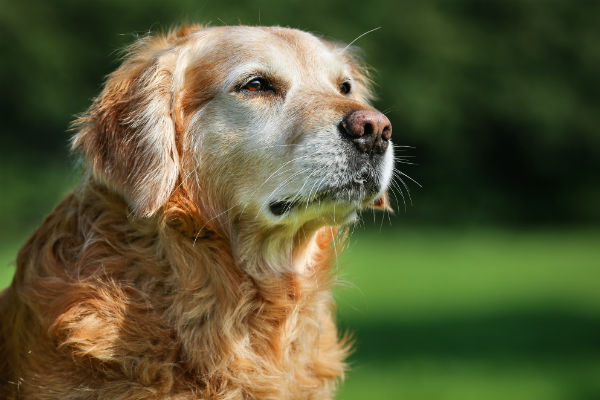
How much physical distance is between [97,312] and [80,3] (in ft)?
68.9

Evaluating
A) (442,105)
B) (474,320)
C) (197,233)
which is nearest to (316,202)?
(197,233)

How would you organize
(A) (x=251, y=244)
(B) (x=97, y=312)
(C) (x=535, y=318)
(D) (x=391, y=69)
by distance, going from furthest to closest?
(D) (x=391, y=69) → (C) (x=535, y=318) → (A) (x=251, y=244) → (B) (x=97, y=312)

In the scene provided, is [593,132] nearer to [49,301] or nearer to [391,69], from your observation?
[391,69]

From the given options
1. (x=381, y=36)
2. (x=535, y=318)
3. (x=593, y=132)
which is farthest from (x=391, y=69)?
(x=535, y=318)

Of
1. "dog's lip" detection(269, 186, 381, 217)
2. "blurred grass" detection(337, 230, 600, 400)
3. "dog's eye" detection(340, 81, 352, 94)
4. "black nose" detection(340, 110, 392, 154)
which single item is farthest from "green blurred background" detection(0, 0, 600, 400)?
"black nose" detection(340, 110, 392, 154)

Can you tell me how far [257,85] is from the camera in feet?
12.6

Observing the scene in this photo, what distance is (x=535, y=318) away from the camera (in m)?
10.5

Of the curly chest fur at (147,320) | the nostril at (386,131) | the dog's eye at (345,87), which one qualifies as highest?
the dog's eye at (345,87)

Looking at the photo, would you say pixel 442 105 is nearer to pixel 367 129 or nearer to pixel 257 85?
pixel 257 85

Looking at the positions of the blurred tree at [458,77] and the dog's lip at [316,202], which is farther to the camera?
the blurred tree at [458,77]

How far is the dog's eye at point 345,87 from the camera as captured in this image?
14.2 feet

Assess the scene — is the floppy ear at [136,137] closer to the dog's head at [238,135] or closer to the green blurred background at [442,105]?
the dog's head at [238,135]

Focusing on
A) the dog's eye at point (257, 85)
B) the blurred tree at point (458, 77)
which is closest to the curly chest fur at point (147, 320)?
the dog's eye at point (257, 85)

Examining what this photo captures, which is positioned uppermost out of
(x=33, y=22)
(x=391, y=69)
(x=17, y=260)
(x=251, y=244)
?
(x=391, y=69)
